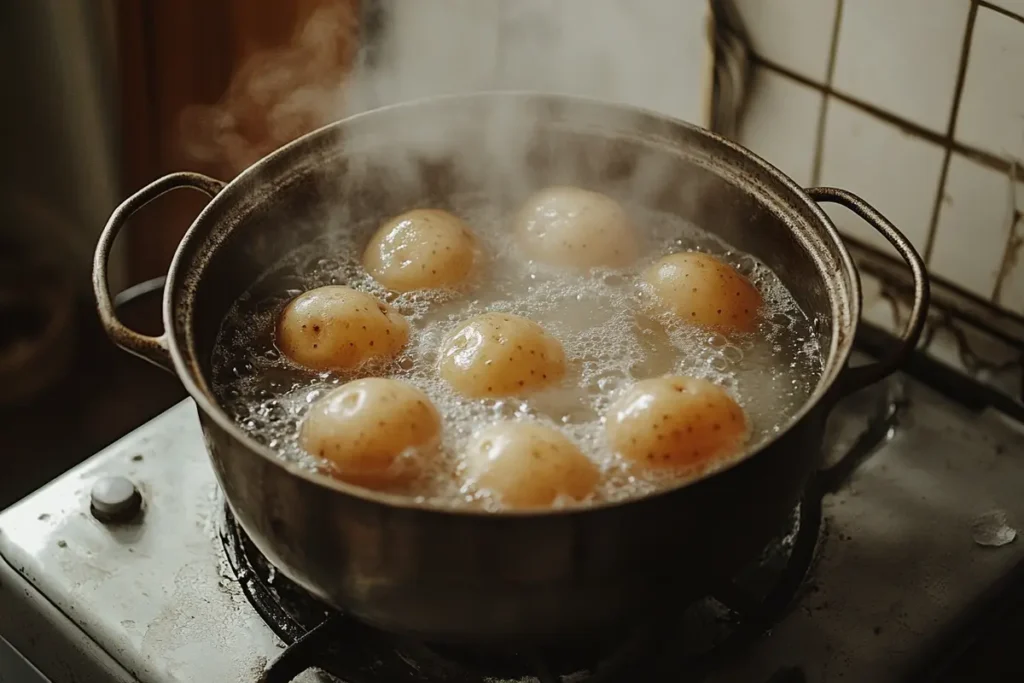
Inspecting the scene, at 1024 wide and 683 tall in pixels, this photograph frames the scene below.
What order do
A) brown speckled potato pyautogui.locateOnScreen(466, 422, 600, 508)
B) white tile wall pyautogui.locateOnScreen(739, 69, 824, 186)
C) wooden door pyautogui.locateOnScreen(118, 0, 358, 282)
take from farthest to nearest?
1. wooden door pyautogui.locateOnScreen(118, 0, 358, 282)
2. white tile wall pyautogui.locateOnScreen(739, 69, 824, 186)
3. brown speckled potato pyautogui.locateOnScreen(466, 422, 600, 508)

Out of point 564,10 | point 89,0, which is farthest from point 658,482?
point 89,0

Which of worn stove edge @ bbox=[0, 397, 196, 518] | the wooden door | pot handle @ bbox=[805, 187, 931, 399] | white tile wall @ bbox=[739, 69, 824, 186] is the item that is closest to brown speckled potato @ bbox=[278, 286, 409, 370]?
worn stove edge @ bbox=[0, 397, 196, 518]

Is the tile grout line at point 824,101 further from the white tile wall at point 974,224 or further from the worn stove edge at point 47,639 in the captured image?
the worn stove edge at point 47,639

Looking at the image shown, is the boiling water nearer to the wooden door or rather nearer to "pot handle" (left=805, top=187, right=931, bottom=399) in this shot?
"pot handle" (left=805, top=187, right=931, bottom=399)

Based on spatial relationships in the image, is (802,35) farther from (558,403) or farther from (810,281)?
(558,403)

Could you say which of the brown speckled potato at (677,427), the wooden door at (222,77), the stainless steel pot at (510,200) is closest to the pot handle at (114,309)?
the stainless steel pot at (510,200)

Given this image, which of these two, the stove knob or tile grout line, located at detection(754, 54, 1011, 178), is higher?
tile grout line, located at detection(754, 54, 1011, 178)
